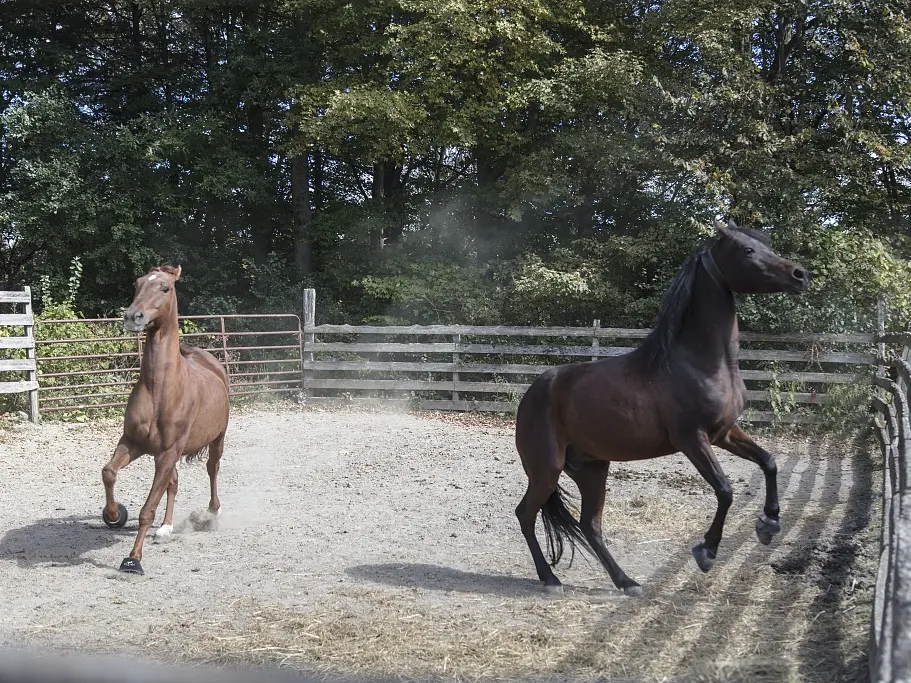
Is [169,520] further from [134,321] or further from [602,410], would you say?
[602,410]

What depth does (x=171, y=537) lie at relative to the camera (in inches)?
251

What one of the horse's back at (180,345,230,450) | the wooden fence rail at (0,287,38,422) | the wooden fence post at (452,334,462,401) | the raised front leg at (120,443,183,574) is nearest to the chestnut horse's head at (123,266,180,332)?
the horse's back at (180,345,230,450)

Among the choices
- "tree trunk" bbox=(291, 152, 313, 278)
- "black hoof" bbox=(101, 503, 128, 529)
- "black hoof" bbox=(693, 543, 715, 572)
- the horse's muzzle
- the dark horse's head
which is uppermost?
"tree trunk" bbox=(291, 152, 313, 278)

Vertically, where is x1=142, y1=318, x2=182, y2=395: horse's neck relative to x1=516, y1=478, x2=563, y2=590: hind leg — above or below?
above

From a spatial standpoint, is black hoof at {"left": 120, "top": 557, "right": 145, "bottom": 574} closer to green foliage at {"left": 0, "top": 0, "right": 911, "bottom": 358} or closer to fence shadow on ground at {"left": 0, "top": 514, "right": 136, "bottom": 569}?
fence shadow on ground at {"left": 0, "top": 514, "right": 136, "bottom": 569}

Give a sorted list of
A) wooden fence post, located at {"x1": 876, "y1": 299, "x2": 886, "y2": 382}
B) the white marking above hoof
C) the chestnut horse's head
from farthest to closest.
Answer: wooden fence post, located at {"x1": 876, "y1": 299, "x2": 886, "y2": 382} < the white marking above hoof < the chestnut horse's head

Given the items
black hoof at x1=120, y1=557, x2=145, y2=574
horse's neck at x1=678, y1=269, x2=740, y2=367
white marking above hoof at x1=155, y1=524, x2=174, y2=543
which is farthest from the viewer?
white marking above hoof at x1=155, y1=524, x2=174, y2=543

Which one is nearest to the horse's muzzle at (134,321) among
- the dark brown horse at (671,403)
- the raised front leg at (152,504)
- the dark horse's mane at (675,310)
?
the raised front leg at (152,504)

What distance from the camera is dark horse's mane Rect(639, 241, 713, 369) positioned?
4945 mm

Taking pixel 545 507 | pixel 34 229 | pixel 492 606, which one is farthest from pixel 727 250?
pixel 34 229

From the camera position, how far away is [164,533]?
20.8 feet

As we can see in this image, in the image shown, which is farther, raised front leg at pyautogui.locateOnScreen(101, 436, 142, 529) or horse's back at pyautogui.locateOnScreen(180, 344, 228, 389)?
horse's back at pyautogui.locateOnScreen(180, 344, 228, 389)

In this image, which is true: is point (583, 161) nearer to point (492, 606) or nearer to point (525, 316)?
point (525, 316)

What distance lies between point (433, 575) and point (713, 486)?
1.95m
